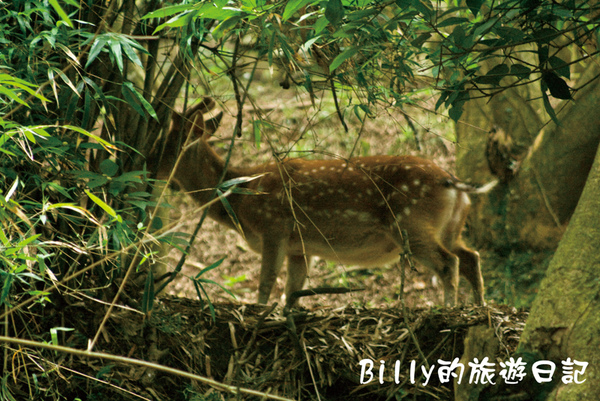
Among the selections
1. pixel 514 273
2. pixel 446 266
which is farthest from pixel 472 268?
pixel 514 273

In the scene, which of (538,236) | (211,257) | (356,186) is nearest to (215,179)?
(356,186)

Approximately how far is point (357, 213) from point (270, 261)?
680 millimetres

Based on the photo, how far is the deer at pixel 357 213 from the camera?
13.3ft

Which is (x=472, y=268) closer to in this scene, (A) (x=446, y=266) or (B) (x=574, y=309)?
(A) (x=446, y=266)

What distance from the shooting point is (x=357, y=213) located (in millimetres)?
4227

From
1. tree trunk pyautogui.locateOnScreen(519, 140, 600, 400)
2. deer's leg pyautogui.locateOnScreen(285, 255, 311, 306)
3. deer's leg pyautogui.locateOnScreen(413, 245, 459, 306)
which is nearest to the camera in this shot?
tree trunk pyautogui.locateOnScreen(519, 140, 600, 400)

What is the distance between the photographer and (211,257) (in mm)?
6008

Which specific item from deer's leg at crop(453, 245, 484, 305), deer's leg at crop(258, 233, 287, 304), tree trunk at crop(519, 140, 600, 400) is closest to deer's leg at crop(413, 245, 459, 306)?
Result: deer's leg at crop(453, 245, 484, 305)

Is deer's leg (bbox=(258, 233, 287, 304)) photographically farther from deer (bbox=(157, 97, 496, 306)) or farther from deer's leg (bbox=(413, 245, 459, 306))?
deer's leg (bbox=(413, 245, 459, 306))

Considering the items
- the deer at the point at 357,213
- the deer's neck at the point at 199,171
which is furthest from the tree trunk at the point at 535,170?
the deer's neck at the point at 199,171

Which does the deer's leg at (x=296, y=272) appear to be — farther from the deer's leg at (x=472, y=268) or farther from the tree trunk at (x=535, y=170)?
the tree trunk at (x=535, y=170)

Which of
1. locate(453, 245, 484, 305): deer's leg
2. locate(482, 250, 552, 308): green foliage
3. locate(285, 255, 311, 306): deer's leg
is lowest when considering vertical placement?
locate(285, 255, 311, 306): deer's leg

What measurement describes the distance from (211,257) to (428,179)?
2663mm

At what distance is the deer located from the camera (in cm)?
407
